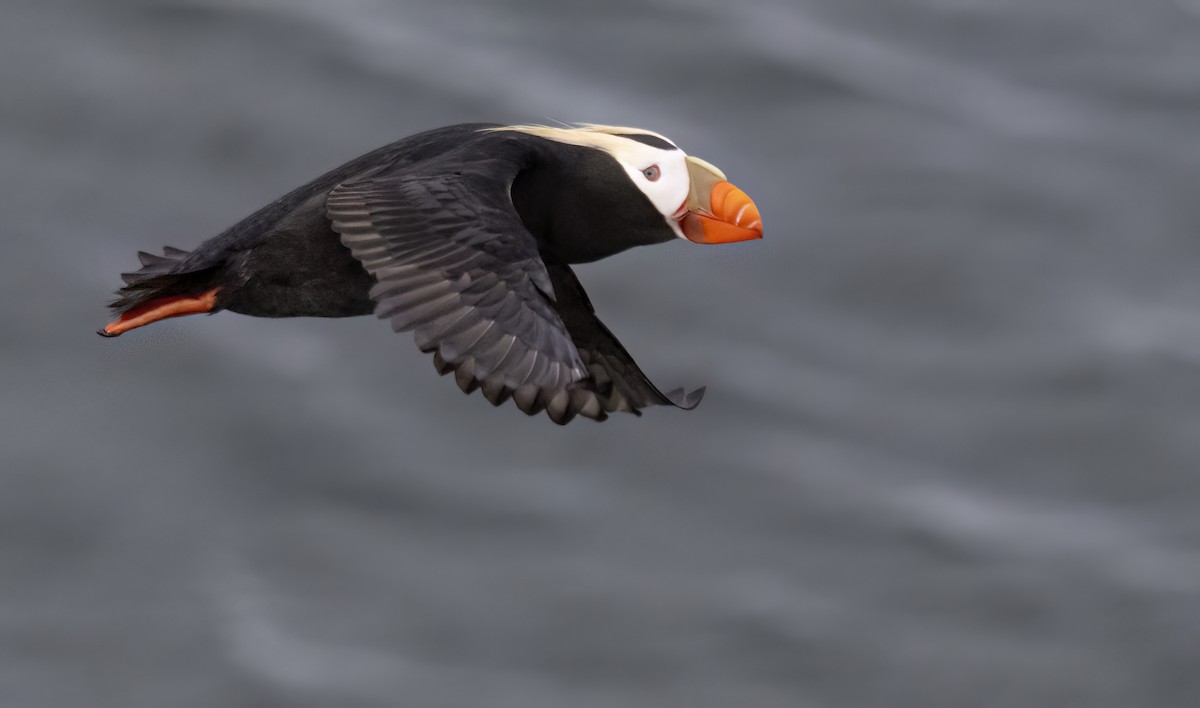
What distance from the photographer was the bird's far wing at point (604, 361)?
16.4 feet

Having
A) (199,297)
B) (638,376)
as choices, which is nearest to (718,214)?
(638,376)

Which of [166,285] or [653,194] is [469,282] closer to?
[653,194]

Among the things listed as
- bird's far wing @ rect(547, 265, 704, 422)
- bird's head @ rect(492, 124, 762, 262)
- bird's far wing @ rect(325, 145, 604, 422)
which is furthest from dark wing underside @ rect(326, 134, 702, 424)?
bird's far wing @ rect(547, 265, 704, 422)

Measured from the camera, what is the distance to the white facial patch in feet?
15.4

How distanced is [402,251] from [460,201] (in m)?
0.18

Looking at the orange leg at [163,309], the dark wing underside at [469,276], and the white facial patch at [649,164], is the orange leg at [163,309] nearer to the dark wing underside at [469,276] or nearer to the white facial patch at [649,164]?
the dark wing underside at [469,276]

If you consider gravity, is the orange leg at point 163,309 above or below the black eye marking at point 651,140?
below

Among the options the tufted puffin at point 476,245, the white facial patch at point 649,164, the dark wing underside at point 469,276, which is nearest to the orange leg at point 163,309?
the tufted puffin at point 476,245

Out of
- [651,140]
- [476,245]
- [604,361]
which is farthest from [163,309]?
[651,140]

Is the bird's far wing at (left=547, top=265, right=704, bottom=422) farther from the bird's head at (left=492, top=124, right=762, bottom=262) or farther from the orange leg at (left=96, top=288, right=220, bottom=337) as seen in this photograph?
the orange leg at (left=96, top=288, right=220, bottom=337)

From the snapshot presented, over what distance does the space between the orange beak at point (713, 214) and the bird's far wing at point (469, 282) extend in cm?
53

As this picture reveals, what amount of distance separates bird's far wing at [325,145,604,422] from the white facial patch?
1.31 ft

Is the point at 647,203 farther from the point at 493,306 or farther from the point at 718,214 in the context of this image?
the point at 493,306

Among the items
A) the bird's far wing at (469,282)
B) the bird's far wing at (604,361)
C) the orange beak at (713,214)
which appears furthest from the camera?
the bird's far wing at (604,361)
